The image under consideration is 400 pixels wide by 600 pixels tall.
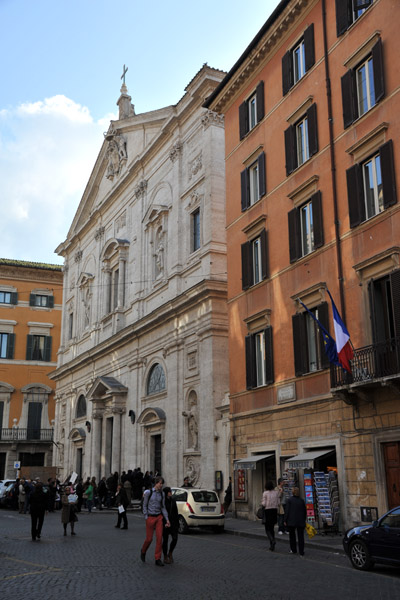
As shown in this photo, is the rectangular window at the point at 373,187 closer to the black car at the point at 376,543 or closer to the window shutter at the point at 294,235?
the window shutter at the point at 294,235

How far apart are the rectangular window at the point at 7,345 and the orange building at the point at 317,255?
33.4 metres

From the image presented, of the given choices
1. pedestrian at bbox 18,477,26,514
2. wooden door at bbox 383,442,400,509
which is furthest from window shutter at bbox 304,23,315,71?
pedestrian at bbox 18,477,26,514

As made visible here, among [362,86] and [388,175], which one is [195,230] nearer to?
[362,86]

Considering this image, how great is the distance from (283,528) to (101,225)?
96.8 feet

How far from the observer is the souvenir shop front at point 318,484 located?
16.9 m

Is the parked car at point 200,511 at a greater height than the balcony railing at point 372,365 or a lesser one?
lesser

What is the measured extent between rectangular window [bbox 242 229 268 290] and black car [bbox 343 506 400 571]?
11068 mm

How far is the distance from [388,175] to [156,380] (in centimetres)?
1920

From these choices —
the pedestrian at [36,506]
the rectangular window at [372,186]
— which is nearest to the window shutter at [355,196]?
the rectangular window at [372,186]

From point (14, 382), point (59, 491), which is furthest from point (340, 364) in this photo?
point (14, 382)

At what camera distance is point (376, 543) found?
11.6m

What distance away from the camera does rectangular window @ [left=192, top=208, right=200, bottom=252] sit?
1207 inches

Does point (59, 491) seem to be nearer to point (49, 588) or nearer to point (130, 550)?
point (130, 550)

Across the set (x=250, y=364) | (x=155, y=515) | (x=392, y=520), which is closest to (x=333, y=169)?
(x=250, y=364)
